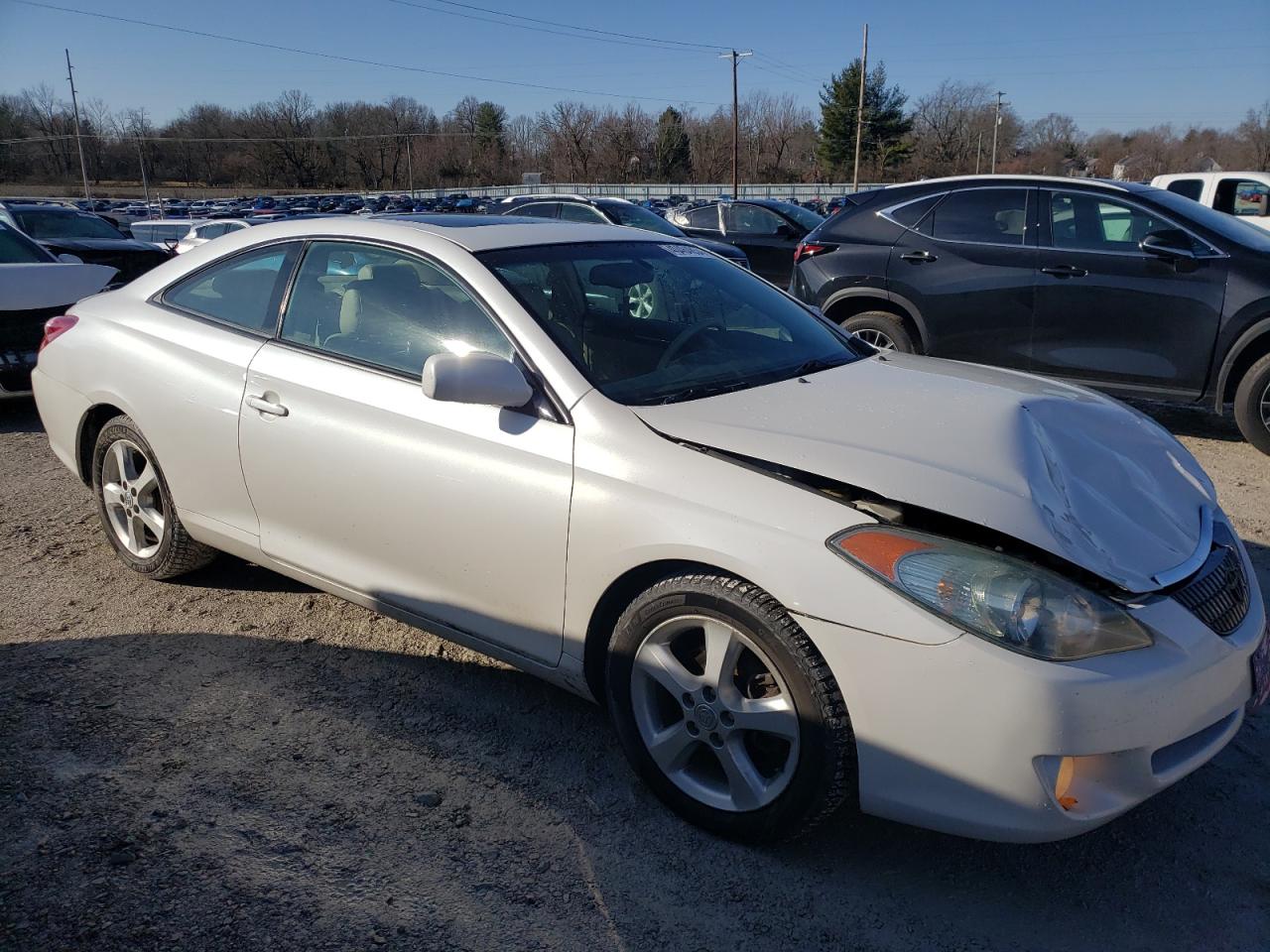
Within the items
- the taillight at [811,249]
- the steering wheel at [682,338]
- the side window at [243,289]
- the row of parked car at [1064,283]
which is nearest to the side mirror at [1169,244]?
the row of parked car at [1064,283]

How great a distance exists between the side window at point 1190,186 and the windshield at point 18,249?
14.3 meters

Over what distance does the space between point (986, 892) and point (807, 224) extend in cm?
1467

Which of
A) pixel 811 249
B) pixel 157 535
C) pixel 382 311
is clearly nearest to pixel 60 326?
pixel 157 535

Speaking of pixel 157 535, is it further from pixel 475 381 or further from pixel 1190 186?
pixel 1190 186

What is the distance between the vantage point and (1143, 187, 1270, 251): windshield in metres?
6.23

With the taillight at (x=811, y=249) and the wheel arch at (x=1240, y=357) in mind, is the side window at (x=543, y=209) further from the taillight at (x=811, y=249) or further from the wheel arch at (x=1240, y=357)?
the wheel arch at (x=1240, y=357)

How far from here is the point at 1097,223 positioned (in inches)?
261

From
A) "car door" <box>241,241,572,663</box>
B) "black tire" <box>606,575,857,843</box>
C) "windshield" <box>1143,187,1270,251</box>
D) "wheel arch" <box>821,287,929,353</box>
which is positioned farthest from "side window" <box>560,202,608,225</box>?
"black tire" <box>606,575,857,843</box>

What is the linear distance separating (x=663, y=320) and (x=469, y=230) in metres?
0.77

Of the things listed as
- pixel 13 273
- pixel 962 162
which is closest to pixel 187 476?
pixel 13 273

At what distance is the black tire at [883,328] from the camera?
23.7 ft

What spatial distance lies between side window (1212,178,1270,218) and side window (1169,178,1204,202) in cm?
27

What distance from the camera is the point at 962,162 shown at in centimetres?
8481

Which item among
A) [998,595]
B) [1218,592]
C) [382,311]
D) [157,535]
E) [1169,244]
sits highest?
[1169,244]
